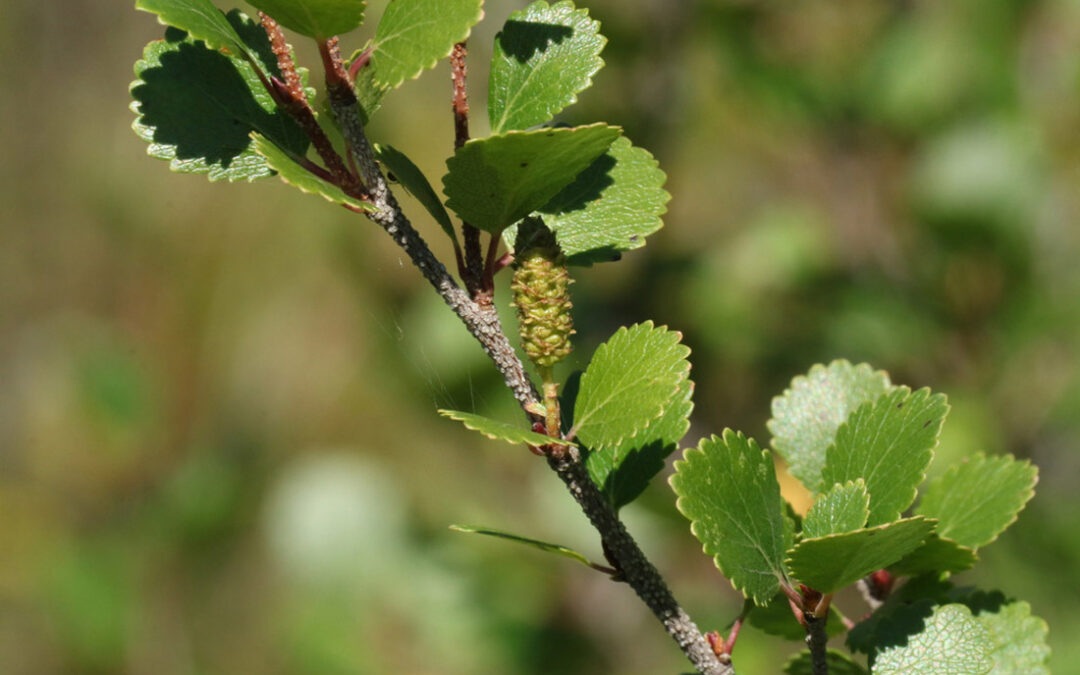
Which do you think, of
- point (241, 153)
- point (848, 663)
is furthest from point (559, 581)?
point (241, 153)

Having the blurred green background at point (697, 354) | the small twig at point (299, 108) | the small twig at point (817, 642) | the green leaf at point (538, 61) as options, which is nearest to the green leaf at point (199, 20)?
the small twig at point (299, 108)

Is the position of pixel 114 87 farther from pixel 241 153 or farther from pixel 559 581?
pixel 241 153

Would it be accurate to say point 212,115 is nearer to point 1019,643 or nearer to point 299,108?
point 299,108

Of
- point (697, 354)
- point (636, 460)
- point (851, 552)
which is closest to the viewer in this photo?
point (851, 552)

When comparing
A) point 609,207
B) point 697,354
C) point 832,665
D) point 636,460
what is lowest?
point 697,354

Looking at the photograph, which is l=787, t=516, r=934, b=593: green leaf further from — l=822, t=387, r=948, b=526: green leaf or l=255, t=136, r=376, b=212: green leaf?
l=255, t=136, r=376, b=212: green leaf

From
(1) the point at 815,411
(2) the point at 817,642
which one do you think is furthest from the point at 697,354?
(2) the point at 817,642
